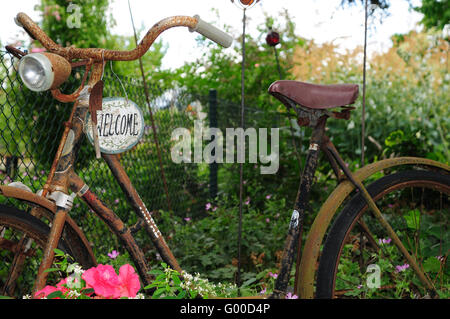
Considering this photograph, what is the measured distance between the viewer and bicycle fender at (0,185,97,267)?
3.96 feet

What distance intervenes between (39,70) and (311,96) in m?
0.93

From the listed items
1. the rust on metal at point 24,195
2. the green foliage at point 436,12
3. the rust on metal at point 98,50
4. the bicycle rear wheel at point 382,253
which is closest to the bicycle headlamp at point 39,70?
the rust on metal at point 98,50

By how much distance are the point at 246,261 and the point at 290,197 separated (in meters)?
0.95

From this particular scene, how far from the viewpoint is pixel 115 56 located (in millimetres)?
1291

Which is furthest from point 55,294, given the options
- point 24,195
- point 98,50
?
point 98,50

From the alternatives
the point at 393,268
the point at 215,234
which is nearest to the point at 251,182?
the point at 215,234

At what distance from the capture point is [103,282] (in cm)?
113

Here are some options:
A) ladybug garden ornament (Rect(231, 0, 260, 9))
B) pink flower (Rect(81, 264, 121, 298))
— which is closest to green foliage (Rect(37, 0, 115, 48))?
ladybug garden ornament (Rect(231, 0, 260, 9))

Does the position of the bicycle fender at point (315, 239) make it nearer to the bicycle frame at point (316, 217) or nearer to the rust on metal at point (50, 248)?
the bicycle frame at point (316, 217)

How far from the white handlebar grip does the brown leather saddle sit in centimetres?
24

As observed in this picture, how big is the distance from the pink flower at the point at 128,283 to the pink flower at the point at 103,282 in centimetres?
2

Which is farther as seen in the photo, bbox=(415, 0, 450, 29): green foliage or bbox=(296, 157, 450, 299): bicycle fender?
bbox=(415, 0, 450, 29): green foliage

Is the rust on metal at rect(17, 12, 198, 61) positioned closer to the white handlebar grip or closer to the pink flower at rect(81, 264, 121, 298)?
the white handlebar grip
